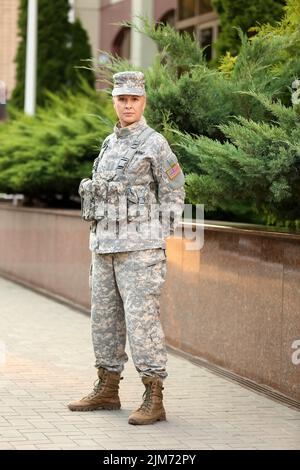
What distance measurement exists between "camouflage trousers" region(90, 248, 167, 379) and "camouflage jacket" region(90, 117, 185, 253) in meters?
0.09

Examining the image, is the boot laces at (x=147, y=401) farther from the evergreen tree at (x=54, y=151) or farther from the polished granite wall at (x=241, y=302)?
the evergreen tree at (x=54, y=151)

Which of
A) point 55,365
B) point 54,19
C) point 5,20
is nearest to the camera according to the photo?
point 55,365

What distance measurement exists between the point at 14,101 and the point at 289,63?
17403 millimetres

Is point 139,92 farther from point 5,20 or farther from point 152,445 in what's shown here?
point 5,20

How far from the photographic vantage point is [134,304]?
736cm

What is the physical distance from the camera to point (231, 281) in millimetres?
8969

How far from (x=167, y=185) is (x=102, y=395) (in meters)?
1.43

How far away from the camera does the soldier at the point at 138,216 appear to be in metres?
7.34

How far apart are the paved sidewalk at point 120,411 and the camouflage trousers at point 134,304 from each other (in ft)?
1.44

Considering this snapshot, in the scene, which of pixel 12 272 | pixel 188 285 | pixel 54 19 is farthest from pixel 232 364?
pixel 54 19

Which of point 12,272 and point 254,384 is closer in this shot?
point 254,384

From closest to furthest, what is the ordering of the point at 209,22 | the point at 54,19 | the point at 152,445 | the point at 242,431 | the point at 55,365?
the point at 152,445 < the point at 242,431 < the point at 55,365 < the point at 209,22 < the point at 54,19

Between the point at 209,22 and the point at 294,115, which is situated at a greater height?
the point at 209,22

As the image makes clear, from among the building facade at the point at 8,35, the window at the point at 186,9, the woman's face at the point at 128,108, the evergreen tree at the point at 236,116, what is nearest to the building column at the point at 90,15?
the window at the point at 186,9
